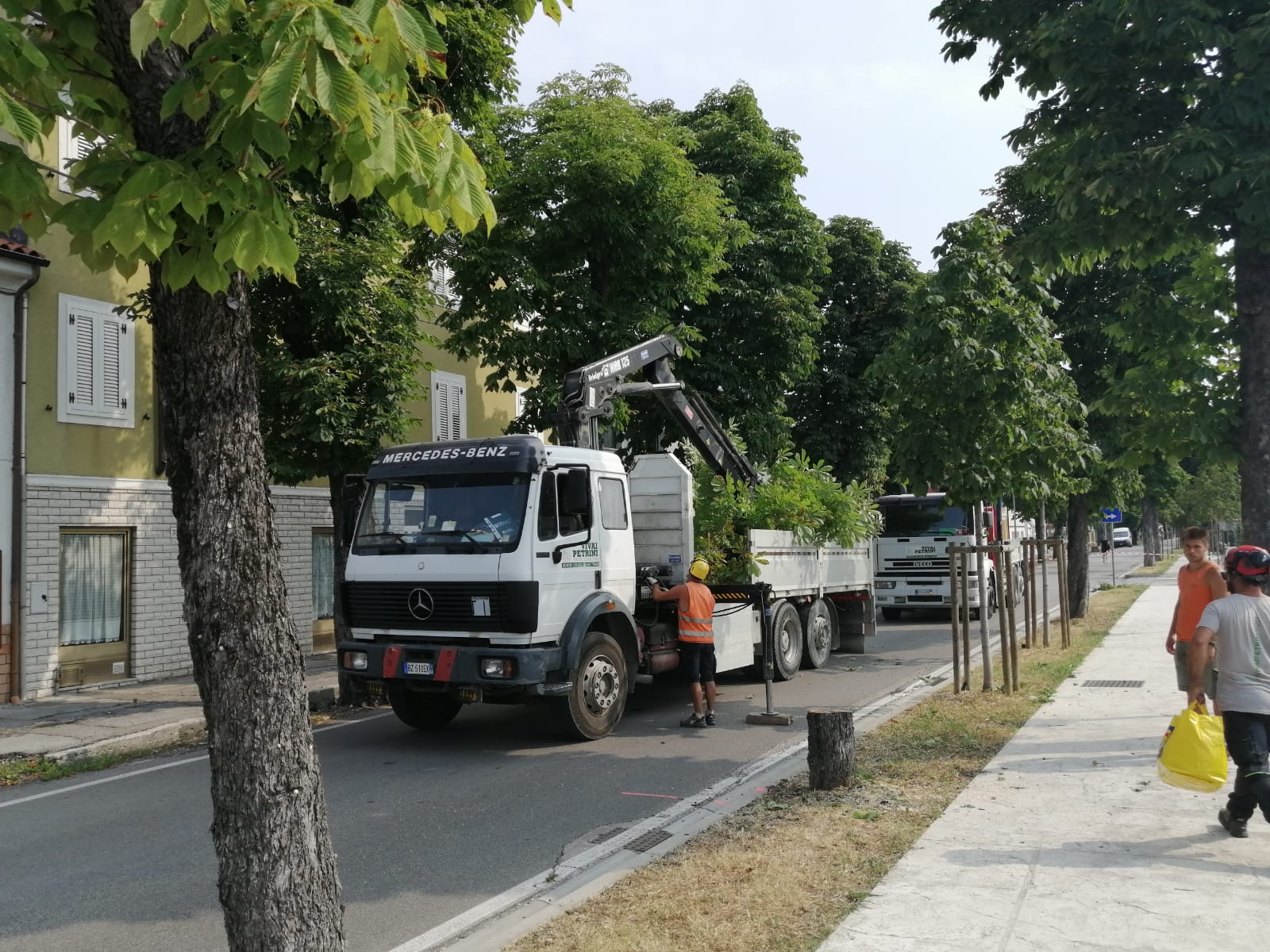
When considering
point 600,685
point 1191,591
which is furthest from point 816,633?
point 1191,591

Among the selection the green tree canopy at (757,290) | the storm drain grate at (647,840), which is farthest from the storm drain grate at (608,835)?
the green tree canopy at (757,290)

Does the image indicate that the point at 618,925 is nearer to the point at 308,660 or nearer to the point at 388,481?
the point at 388,481

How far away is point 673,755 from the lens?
9.38 metres

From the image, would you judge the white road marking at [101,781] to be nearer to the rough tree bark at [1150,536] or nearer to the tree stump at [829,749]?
the tree stump at [829,749]

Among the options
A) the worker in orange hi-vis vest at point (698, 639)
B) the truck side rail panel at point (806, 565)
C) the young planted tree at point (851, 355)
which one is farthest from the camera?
the young planted tree at point (851, 355)

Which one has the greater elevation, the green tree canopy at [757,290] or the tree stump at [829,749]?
the green tree canopy at [757,290]

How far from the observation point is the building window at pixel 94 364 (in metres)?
14.1

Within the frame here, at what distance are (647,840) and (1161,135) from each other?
679 cm

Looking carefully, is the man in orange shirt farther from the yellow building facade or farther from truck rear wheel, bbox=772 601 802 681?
the yellow building facade

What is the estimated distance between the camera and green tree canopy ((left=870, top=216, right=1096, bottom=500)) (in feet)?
38.4

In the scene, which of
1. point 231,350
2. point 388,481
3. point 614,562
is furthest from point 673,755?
point 231,350

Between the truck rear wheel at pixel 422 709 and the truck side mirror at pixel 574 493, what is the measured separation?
228 centimetres

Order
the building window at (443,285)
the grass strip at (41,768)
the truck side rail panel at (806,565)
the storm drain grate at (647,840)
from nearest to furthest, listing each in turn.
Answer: the storm drain grate at (647,840)
the grass strip at (41,768)
the truck side rail panel at (806,565)
the building window at (443,285)

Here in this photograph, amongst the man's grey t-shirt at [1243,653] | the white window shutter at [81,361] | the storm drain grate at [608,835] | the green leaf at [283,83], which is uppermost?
the white window shutter at [81,361]
